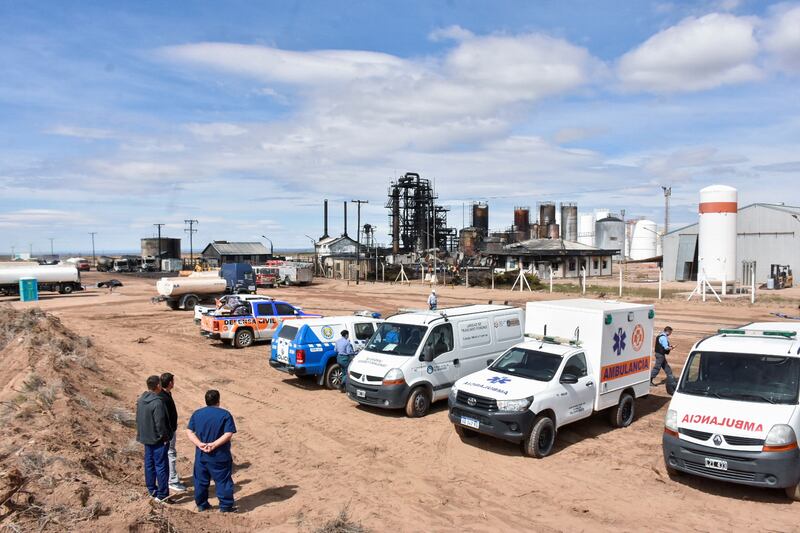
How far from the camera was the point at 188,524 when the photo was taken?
6.13m

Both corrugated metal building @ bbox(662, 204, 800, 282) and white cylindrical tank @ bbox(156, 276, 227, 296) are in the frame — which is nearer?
white cylindrical tank @ bbox(156, 276, 227, 296)

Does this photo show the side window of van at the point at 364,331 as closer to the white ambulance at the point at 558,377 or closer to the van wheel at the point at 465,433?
the white ambulance at the point at 558,377

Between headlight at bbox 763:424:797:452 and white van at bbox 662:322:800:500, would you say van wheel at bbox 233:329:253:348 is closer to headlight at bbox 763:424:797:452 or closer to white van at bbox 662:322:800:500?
white van at bbox 662:322:800:500

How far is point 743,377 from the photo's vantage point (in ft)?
→ 29.8

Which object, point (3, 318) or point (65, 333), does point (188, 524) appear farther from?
point (3, 318)

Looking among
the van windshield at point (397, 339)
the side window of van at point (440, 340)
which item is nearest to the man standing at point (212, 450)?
the van windshield at point (397, 339)

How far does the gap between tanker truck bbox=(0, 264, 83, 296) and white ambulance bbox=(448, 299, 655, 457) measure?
41.4 metres

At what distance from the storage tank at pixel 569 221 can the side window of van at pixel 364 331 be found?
269ft

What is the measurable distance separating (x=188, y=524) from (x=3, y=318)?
19776mm

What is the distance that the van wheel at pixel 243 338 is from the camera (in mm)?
20516

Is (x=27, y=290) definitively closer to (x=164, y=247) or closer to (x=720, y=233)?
(x=720, y=233)

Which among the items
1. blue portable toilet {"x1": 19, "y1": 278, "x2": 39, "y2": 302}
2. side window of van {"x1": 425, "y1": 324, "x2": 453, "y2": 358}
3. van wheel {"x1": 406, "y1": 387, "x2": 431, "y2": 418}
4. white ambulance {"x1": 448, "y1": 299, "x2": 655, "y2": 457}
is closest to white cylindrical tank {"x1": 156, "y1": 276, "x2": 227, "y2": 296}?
blue portable toilet {"x1": 19, "y1": 278, "x2": 39, "y2": 302}

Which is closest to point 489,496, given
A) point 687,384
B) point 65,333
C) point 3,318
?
point 687,384

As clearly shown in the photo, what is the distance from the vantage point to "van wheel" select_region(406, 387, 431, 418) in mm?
12109
